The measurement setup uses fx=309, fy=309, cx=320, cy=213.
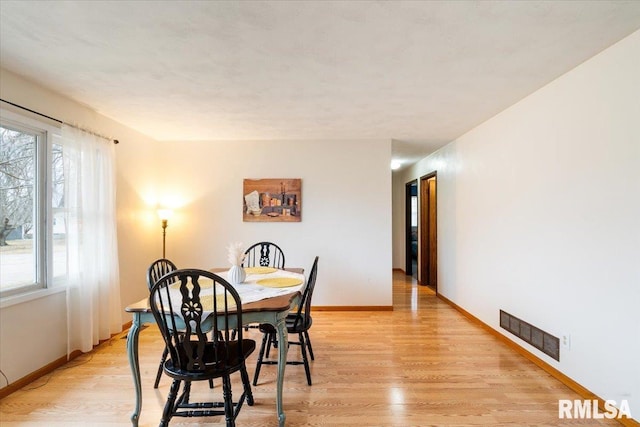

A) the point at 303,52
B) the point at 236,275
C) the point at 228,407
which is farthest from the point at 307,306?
the point at 303,52

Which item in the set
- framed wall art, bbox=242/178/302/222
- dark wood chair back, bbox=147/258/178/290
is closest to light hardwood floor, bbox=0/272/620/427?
dark wood chair back, bbox=147/258/178/290

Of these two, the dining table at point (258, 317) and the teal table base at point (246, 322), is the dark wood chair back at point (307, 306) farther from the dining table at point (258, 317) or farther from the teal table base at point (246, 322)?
the teal table base at point (246, 322)

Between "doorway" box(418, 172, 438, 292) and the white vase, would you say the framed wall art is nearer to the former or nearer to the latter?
the white vase

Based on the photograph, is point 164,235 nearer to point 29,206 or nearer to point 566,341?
point 29,206

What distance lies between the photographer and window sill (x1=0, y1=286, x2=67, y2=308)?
2.31 m

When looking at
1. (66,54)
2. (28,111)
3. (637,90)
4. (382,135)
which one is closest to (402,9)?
(637,90)

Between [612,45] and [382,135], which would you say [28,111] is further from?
[612,45]

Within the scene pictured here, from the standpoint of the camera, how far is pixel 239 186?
440 centimetres

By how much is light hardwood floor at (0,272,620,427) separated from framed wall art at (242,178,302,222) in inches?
68.7

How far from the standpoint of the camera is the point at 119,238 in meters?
3.60

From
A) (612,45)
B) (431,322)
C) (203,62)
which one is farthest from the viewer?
(431,322)

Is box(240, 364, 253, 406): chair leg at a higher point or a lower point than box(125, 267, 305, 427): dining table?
lower

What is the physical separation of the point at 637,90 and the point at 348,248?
3.15 meters

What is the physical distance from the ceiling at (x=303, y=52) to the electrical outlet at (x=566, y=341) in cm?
203
